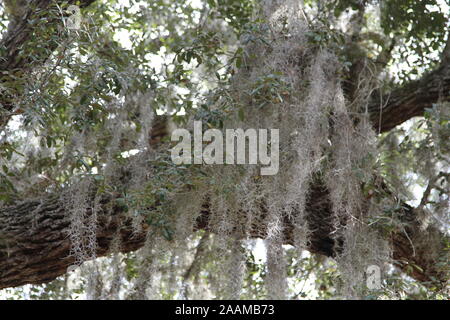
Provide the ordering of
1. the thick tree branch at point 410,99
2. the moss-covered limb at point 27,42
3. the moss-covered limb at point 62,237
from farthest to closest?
the thick tree branch at point 410,99 < the moss-covered limb at point 62,237 < the moss-covered limb at point 27,42

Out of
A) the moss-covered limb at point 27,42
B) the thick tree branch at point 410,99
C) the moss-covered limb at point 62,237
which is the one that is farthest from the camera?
the thick tree branch at point 410,99

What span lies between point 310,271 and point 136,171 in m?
1.41

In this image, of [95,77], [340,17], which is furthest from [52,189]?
[340,17]

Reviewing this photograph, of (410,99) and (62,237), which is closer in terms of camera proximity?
(62,237)

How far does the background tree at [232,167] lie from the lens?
291cm

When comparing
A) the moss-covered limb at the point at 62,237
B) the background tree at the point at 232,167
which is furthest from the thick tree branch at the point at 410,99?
the moss-covered limb at the point at 62,237

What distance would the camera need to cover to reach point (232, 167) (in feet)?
9.66

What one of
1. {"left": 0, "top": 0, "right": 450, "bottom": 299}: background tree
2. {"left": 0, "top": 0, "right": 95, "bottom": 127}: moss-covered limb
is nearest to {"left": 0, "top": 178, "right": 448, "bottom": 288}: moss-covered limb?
{"left": 0, "top": 0, "right": 450, "bottom": 299}: background tree

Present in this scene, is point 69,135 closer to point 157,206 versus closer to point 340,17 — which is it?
point 157,206

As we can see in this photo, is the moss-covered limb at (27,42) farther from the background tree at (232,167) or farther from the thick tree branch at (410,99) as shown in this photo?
the thick tree branch at (410,99)

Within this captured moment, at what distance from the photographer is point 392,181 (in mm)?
3314

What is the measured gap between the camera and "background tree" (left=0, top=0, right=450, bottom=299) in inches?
114

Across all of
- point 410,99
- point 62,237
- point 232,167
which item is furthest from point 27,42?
point 410,99

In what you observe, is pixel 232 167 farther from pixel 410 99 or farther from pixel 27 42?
pixel 410 99
